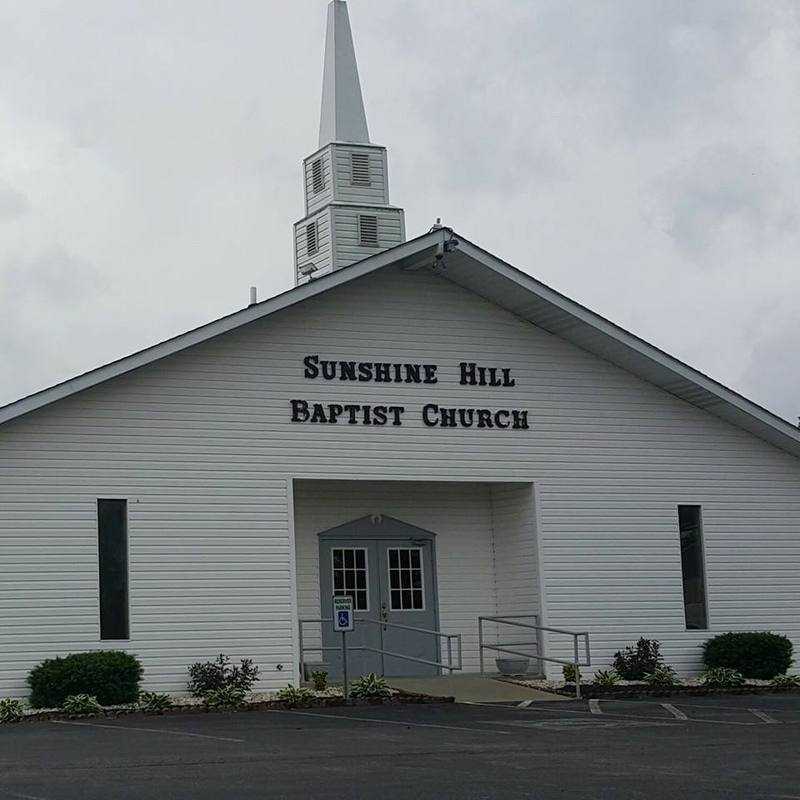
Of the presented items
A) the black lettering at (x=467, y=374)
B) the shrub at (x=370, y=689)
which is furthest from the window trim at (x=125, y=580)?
the black lettering at (x=467, y=374)

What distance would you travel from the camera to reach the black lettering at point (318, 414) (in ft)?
80.4

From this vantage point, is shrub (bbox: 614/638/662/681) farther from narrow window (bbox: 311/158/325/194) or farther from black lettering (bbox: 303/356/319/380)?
narrow window (bbox: 311/158/325/194)

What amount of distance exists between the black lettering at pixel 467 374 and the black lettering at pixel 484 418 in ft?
1.60

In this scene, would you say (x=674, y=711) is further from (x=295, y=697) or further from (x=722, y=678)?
(x=295, y=697)

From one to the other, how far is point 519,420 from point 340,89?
9.85 meters

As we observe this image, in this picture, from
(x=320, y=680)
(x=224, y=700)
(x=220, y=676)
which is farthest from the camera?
(x=320, y=680)

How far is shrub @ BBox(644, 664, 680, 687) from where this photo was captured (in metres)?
25.1

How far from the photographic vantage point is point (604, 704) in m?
21.9

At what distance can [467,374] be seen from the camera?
25750 millimetres

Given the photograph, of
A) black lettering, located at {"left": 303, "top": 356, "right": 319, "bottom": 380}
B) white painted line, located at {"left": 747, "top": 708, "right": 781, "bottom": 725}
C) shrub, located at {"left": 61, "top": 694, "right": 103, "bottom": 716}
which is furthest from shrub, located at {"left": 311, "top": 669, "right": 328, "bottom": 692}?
white painted line, located at {"left": 747, "top": 708, "right": 781, "bottom": 725}

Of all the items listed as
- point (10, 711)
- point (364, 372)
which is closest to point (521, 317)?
point (364, 372)

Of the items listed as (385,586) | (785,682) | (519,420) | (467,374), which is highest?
(467,374)

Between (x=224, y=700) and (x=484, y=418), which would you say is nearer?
(x=224, y=700)

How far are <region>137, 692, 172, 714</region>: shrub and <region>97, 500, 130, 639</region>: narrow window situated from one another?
1.31m
